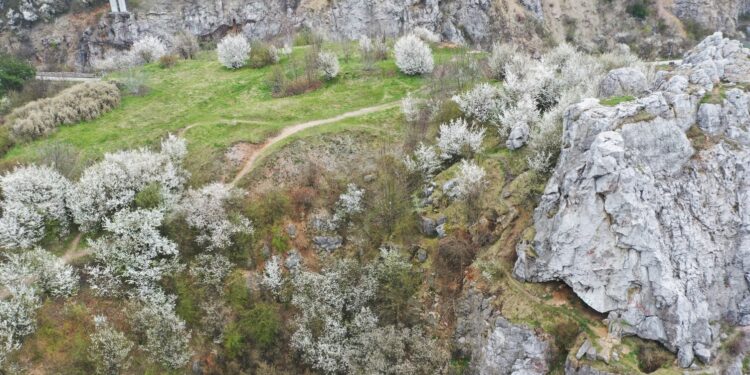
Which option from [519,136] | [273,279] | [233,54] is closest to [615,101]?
[519,136]

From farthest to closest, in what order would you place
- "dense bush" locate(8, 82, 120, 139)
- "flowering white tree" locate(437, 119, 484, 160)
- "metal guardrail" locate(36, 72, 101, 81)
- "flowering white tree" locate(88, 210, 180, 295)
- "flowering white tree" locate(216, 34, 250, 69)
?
"flowering white tree" locate(216, 34, 250, 69), "metal guardrail" locate(36, 72, 101, 81), "dense bush" locate(8, 82, 120, 139), "flowering white tree" locate(437, 119, 484, 160), "flowering white tree" locate(88, 210, 180, 295)

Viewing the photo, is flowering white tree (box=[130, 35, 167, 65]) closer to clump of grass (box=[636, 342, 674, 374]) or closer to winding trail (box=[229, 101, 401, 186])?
winding trail (box=[229, 101, 401, 186])

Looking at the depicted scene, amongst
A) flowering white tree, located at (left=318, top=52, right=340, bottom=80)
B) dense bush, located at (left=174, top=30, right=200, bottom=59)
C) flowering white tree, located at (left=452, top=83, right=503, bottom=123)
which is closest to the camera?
flowering white tree, located at (left=452, top=83, right=503, bottom=123)

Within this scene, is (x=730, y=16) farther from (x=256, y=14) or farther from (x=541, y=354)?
(x=541, y=354)

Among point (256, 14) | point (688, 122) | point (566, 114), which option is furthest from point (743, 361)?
point (256, 14)

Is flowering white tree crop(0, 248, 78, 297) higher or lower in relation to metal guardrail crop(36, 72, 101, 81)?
lower

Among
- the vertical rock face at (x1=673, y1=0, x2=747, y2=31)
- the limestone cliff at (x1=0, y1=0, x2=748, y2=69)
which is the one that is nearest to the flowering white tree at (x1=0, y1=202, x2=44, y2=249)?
the limestone cliff at (x1=0, y1=0, x2=748, y2=69)
